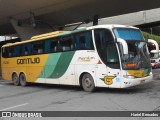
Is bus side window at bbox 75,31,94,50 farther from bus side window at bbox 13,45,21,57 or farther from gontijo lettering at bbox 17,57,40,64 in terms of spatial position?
bus side window at bbox 13,45,21,57

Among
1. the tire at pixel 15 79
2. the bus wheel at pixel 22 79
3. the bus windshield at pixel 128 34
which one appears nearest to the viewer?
the bus windshield at pixel 128 34

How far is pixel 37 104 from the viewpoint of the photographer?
43.1ft

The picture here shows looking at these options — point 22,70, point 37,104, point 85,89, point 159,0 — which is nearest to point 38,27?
point 159,0

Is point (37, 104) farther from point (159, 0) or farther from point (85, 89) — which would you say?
point (159, 0)

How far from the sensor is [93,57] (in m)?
16.1

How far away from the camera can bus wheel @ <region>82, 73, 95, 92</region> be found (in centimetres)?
1619

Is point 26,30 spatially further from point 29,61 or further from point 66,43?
point 66,43

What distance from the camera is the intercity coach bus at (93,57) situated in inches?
587

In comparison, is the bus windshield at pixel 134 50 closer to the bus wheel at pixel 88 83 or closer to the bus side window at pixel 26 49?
the bus wheel at pixel 88 83

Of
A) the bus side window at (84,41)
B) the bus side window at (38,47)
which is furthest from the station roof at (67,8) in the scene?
the bus side window at (84,41)

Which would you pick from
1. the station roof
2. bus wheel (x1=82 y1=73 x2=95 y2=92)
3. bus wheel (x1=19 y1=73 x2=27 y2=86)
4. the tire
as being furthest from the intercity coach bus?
the station roof

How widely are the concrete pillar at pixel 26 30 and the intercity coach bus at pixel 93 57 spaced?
60.1ft

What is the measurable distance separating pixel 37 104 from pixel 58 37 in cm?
605

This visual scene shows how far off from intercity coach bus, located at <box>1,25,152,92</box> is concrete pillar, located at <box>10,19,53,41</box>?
18.3 metres
